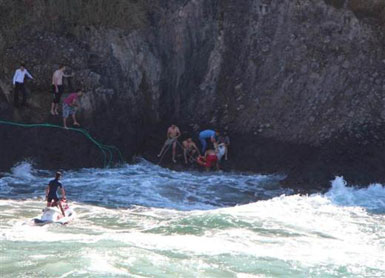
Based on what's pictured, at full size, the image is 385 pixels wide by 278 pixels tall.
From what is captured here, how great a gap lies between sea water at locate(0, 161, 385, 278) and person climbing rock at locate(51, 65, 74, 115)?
2119mm

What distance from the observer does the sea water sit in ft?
50.3

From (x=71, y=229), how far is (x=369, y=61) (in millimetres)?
11457

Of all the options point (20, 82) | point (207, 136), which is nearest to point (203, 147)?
point (207, 136)

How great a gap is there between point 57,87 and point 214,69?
5.07 metres

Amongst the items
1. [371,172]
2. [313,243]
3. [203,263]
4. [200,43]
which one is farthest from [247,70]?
[203,263]

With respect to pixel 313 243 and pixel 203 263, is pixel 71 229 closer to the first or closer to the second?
pixel 203 263

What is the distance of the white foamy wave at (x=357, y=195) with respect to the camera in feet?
70.6

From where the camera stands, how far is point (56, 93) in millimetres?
25109

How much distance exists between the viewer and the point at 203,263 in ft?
51.1

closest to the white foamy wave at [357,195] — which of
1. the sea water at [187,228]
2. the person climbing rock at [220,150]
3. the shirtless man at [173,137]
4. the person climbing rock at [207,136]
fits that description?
the sea water at [187,228]

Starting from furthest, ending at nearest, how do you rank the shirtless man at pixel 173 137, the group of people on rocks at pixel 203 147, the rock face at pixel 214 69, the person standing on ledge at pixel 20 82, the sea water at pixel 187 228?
the shirtless man at pixel 173 137 < the rock face at pixel 214 69 < the group of people on rocks at pixel 203 147 < the person standing on ledge at pixel 20 82 < the sea water at pixel 187 228

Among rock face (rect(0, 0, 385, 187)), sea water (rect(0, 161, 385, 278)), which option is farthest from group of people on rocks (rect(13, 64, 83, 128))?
sea water (rect(0, 161, 385, 278))

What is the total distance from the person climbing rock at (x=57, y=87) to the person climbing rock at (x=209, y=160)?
177 inches

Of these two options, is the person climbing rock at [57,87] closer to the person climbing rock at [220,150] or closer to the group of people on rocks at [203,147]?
the group of people on rocks at [203,147]
